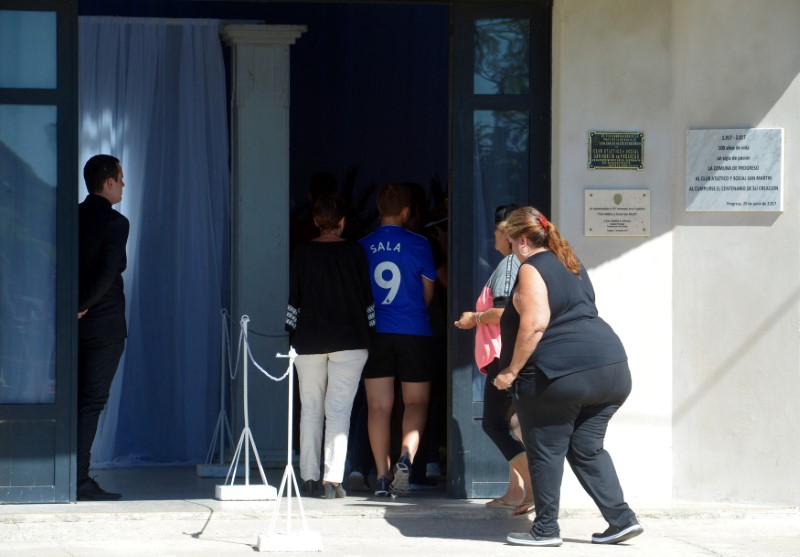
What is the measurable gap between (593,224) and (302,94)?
13.2 feet

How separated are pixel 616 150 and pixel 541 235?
1176 millimetres

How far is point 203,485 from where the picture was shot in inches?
339

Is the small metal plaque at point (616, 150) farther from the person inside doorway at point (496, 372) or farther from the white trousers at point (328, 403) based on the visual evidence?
the white trousers at point (328, 403)

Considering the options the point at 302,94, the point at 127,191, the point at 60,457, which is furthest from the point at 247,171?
the point at 60,457

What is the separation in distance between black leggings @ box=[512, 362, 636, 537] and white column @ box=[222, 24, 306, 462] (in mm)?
2935

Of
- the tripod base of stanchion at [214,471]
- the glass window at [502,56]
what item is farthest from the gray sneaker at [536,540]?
the tripod base of stanchion at [214,471]

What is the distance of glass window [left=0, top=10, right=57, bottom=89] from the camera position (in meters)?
7.47

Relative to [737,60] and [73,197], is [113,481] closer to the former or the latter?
[73,197]

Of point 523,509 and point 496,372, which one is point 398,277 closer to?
point 496,372

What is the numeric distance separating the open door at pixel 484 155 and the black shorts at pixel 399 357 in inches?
12.3

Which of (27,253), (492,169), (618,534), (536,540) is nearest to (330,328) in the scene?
(492,169)

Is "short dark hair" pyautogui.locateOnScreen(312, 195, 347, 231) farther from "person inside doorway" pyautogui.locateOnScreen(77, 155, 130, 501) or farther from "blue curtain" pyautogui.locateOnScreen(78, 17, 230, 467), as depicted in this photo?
"blue curtain" pyautogui.locateOnScreen(78, 17, 230, 467)

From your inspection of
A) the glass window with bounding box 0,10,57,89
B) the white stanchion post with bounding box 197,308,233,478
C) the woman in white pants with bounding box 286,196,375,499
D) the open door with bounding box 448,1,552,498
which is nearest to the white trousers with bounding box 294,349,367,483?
the woman in white pants with bounding box 286,196,375,499

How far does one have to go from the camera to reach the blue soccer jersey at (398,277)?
810cm
